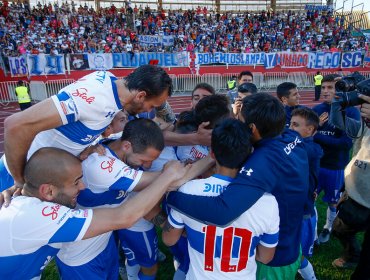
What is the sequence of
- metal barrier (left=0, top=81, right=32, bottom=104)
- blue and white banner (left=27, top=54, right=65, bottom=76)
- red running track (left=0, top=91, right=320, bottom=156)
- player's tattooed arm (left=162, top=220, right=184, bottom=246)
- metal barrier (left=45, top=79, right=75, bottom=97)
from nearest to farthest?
player's tattooed arm (left=162, top=220, right=184, bottom=246) → red running track (left=0, top=91, right=320, bottom=156) → blue and white banner (left=27, top=54, right=65, bottom=76) → metal barrier (left=45, top=79, right=75, bottom=97) → metal barrier (left=0, top=81, right=32, bottom=104)

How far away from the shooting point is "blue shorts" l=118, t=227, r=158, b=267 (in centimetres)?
269

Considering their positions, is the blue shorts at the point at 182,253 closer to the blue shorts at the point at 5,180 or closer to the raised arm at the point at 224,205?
the raised arm at the point at 224,205

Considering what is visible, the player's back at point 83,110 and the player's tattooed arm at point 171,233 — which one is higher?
the player's back at point 83,110

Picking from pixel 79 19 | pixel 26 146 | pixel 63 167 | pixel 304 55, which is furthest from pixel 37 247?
pixel 79 19

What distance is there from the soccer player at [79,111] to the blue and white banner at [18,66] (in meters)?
15.3

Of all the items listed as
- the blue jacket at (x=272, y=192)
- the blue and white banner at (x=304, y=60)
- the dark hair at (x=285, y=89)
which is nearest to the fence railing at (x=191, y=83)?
the blue and white banner at (x=304, y=60)

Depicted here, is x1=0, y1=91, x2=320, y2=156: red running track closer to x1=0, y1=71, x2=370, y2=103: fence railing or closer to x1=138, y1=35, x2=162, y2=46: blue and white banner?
x1=0, y1=71, x2=370, y2=103: fence railing

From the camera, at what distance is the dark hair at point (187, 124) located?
9.17 ft

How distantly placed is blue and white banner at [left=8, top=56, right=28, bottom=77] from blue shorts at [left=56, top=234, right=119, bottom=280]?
1555cm

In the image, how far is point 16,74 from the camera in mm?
15734

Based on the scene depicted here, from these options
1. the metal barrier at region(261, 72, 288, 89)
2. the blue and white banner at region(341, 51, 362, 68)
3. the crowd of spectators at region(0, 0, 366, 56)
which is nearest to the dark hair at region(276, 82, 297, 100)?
the crowd of spectators at region(0, 0, 366, 56)

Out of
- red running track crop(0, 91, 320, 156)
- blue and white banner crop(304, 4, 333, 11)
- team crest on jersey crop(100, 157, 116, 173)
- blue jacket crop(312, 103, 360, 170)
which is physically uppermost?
blue and white banner crop(304, 4, 333, 11)

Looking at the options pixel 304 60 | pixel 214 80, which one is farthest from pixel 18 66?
pixel 304 60

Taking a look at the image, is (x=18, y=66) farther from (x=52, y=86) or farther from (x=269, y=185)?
(x=269, y=185)
